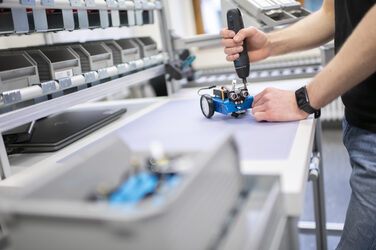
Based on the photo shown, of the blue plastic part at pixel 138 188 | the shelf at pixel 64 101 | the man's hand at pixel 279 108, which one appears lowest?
the blue plastic part at pixel 138 188

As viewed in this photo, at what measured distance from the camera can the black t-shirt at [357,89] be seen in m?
0.97

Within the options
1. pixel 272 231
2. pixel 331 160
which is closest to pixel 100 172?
pixel 272 231

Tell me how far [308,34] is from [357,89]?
393 mm

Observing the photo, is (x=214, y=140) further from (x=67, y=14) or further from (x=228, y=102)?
(x=67, y=14)

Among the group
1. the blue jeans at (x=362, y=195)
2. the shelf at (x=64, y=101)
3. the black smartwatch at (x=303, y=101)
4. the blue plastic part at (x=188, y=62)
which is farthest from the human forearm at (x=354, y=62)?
the blue plastic part at (x=188, y=62)

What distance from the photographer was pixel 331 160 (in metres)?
3.15

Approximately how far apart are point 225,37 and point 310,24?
0.34 metres

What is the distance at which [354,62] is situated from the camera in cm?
84

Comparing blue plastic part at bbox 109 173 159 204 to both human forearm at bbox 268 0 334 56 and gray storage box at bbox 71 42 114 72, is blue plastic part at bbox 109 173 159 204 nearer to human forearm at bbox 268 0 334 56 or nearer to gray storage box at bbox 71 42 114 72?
gray storage box at bbox 71 42 114 72

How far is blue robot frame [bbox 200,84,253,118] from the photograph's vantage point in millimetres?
1110

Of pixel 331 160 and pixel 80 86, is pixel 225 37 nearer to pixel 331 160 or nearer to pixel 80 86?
pixel 80 86

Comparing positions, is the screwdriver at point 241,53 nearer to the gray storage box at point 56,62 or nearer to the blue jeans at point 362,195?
the blue jeans at point 362,195

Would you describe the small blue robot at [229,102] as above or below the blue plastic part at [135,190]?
above

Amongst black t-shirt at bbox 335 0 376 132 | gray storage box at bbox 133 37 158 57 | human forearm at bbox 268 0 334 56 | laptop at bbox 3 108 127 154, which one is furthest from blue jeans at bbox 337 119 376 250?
gray storage box at bbox 133 37 158 57
